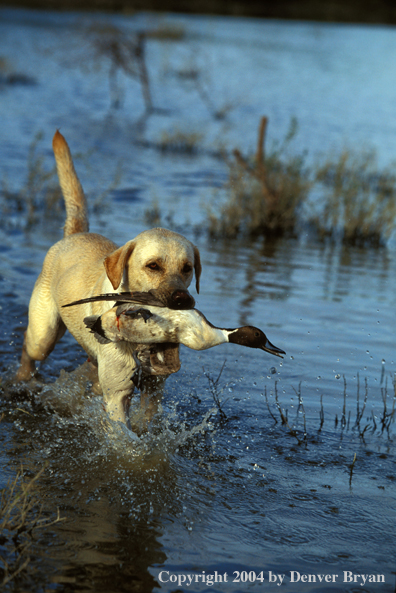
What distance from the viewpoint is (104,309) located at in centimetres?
400

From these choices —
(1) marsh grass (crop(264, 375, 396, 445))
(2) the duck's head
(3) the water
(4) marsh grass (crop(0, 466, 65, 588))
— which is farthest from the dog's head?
(1) marsh grass (crop(264, 375, 396, 445))

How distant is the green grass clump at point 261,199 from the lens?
991 centimetres

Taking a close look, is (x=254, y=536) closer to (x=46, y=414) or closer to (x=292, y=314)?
(x=46, y=414)

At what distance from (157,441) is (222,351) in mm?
2144

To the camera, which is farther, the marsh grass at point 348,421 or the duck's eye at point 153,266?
the marsh grass at point 348,421

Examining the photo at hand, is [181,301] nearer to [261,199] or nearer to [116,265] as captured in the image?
[116,265]

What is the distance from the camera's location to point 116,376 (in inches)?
157

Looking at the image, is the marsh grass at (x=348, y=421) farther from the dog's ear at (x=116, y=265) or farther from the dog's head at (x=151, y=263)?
the dog's ear at (x=116, y=265)

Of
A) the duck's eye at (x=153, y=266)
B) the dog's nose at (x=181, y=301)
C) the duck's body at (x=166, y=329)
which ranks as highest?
the duck's eye at (x=153, y=266)

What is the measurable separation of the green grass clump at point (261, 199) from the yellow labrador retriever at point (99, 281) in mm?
4746

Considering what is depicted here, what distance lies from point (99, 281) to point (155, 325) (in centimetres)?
86

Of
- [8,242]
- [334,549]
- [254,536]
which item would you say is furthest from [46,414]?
[8,242]

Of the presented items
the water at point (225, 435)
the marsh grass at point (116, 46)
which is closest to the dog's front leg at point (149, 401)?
the water at point (225, 435)

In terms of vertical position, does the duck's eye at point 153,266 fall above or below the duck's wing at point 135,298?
above
